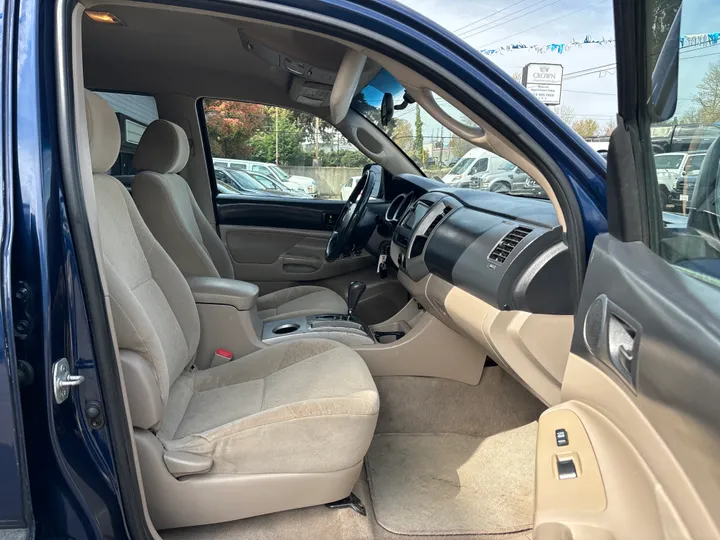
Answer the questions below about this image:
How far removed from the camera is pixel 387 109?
2.76 metres

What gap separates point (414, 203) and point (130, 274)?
1.25m

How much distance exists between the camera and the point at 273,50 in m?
2.27

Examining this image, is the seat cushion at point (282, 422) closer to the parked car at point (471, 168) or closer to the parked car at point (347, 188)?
the parked car at point (471, 168)

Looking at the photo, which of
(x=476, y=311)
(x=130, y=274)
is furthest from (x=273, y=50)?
(x=476, y=311)

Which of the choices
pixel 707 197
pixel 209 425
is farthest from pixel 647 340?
pixel 209 425

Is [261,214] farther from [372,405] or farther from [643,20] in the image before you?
[643,20]

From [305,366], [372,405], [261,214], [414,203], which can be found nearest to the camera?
[372,405]

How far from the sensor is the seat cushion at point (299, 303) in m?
2.67

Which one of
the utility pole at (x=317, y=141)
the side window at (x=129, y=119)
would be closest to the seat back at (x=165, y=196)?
the side window at (x=129, y=119)

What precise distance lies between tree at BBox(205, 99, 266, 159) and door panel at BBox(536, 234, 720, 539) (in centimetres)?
255

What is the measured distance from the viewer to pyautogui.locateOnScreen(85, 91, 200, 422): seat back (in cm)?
141

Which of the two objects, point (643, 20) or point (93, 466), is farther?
point (93, 466)

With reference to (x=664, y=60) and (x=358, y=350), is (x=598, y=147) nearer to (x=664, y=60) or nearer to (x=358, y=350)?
(x=664, y=60)

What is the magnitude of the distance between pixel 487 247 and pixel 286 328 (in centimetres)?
103
